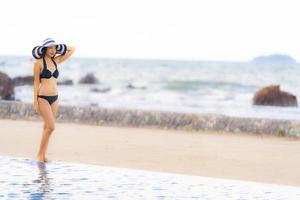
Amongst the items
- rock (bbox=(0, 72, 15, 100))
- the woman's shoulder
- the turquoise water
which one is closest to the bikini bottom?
the woman's shoulder

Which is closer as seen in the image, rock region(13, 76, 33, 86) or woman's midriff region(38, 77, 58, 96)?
woman's midriff region(38, 77, 58, 96)

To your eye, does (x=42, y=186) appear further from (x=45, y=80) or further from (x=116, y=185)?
(x=45, y=80)

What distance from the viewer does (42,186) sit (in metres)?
8.48

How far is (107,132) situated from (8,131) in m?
1.77

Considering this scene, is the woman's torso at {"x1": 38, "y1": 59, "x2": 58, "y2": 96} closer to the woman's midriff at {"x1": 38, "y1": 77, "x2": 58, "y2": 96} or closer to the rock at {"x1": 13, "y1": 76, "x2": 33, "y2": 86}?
the woman's midriff at {"x1": 38, "y1": 77, "x2": 58, "y2": 96}

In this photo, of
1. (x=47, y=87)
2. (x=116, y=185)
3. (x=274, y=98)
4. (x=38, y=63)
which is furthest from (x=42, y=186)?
(x=274, y=98)

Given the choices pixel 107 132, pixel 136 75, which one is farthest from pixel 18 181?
pixel 136 75

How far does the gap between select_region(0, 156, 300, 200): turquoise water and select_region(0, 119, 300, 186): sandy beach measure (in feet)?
1.91

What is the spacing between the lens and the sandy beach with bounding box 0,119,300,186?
10206 mm

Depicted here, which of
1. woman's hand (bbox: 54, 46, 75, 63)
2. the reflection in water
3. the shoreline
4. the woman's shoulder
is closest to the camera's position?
the reflection in water

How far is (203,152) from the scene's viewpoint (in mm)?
11820

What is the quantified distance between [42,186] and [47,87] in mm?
2002

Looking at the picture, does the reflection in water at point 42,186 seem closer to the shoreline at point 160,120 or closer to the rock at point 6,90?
the shoreline at point 160,120

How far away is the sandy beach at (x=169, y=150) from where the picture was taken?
33.5 ft
